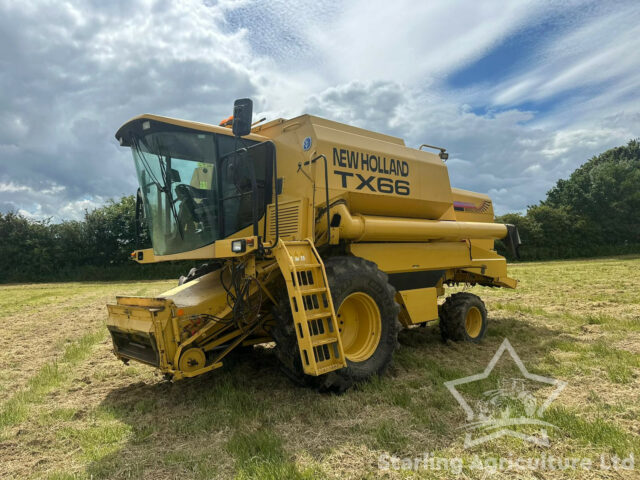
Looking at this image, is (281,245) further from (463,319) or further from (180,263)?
(180,263)

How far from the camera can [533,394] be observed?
13.8 ft

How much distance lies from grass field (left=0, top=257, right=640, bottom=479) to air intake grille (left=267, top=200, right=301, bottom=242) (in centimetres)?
175

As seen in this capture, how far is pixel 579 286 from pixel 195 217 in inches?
479

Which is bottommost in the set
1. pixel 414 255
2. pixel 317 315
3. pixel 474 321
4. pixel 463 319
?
pixel 474 321

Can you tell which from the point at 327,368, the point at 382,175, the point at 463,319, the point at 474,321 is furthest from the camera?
the point at 474,321

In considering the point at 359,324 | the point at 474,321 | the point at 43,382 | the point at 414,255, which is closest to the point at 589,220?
the point at 474,321

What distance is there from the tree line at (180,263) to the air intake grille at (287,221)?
16.8 metres

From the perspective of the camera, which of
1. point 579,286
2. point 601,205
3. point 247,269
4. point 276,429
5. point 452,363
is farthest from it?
point 601,205

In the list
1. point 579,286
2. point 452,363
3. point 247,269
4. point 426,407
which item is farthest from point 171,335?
point 579,286

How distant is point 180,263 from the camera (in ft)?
86.7

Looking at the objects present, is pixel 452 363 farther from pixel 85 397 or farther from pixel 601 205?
pixel 601 205

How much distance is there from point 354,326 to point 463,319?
97.9 inches

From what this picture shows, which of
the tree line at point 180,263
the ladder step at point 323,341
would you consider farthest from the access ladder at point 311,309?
the tree line at point 180,263

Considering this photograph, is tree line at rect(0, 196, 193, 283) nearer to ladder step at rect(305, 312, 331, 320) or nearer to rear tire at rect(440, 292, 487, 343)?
rear tire at rect(440, 292, 487, 343)
